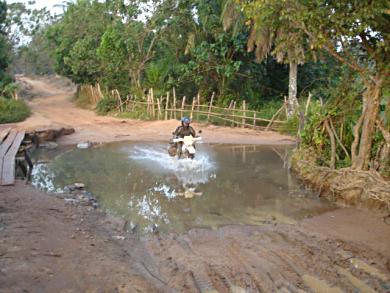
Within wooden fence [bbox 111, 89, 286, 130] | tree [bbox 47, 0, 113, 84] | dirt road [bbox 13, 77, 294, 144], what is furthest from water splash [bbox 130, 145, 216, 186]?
tree [bbox 47, 0, 113, 84]

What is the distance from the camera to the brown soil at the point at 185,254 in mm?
4914

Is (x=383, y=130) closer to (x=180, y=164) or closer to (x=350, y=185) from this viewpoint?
(x=350, y=185)

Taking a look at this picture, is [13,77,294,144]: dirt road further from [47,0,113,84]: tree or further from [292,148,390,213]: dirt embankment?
[292,148,390,213]: dirt embankment

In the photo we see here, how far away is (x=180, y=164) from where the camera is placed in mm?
12695

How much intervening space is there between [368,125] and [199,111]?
Result: 12.8 meters

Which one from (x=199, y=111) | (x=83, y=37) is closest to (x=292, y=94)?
(x=199, y=111)

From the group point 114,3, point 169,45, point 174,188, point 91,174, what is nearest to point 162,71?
point 169,45

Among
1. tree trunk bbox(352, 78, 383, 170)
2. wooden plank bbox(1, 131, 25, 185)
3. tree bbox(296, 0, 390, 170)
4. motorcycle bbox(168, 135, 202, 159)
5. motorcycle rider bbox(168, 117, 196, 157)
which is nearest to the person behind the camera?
tree bbox(296, 0, 390, 170)

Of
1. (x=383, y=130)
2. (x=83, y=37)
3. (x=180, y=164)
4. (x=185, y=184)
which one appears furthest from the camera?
(x=83, y=37)

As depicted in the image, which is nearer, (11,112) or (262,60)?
(262,60)

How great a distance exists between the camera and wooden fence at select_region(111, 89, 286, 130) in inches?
765

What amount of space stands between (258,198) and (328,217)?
1.76 metres

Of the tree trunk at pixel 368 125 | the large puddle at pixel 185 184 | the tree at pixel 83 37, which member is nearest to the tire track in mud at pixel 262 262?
the large puddle at pixel 185 184

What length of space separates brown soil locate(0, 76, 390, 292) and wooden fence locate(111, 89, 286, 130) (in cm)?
1150
